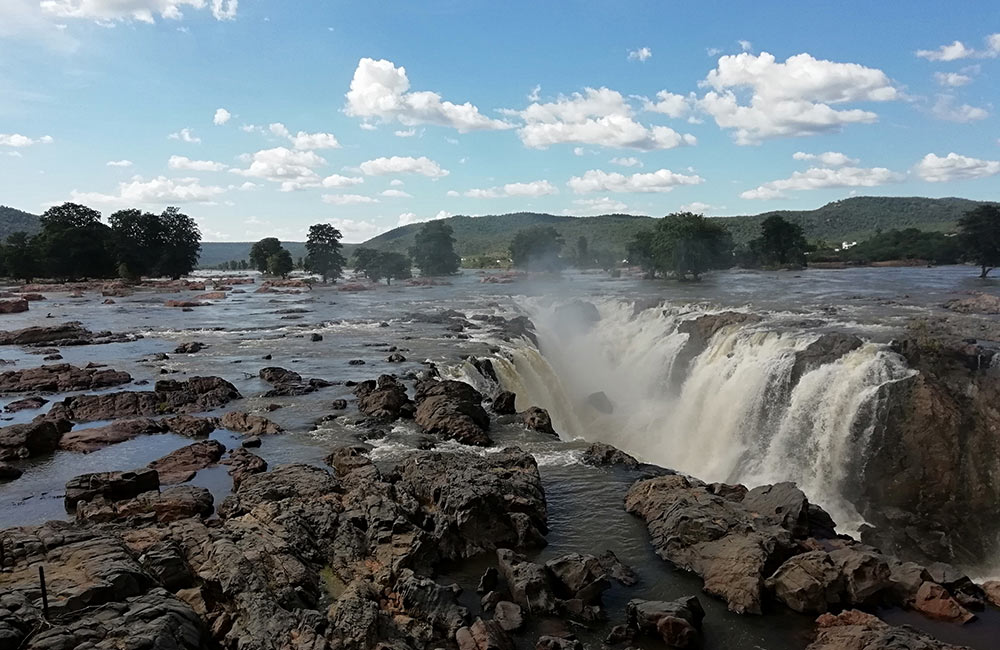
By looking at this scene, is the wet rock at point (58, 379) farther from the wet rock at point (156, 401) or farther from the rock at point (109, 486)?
the rock at point (109, 486)

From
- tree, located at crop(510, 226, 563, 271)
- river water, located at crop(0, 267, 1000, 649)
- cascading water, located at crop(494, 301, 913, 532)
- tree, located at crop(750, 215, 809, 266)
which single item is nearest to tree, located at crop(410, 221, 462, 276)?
tree, located at crop(510, 226, 563, 271)

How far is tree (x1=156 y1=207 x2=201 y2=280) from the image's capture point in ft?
270

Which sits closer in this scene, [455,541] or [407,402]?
[455,541]

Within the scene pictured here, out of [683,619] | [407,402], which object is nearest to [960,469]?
[683,619]

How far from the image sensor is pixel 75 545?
8.81 meters

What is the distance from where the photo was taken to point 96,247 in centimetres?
7475

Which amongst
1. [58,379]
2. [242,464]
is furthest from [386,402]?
[58,379]

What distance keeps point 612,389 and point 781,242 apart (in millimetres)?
53655

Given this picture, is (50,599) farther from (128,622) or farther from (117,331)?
(117,331)

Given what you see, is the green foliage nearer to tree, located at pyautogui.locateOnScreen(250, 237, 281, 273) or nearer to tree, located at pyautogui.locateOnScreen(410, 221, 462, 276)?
tree, located at pyautogui.locateOnScreen(250, 237, 281, 273)

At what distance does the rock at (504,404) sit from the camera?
2003 centimetres

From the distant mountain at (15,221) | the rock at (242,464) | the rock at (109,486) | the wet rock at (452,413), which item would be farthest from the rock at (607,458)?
the distant mountain at (15,221)

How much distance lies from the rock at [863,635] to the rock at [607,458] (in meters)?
6.70

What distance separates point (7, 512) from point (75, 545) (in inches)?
192
